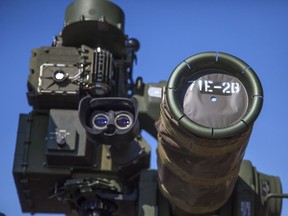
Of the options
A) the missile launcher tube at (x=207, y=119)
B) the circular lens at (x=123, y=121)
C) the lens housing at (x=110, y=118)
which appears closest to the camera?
the missile launcher tube at (x=207, y=119)

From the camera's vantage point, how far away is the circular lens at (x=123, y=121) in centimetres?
755

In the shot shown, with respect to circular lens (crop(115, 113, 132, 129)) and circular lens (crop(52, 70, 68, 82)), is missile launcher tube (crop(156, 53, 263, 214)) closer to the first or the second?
circular lens (crop(115, 113, 132, 129))

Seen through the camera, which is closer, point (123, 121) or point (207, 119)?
point (207, 119)

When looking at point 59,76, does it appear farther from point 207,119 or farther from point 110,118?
point 207,119

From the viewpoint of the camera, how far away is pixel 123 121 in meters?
7.59

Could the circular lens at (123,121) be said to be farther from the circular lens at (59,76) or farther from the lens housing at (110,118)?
the circular lens at (59,76)

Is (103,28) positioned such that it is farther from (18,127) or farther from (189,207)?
(189,207)

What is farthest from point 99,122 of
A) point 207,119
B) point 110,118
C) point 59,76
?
point 207,119

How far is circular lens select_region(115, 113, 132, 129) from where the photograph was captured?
7.55 m

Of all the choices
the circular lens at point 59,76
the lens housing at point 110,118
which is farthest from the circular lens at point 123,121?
the circular lens at point 59,76

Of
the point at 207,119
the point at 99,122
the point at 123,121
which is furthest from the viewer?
the point at 123,121

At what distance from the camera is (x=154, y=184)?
7.36 meters

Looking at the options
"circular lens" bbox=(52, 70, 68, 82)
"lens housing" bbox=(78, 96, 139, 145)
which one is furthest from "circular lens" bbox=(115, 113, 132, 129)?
"circular lens" bbox=(52, 70, 68, 82)

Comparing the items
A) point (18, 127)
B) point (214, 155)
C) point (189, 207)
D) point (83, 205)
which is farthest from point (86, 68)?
point (214, 155)
